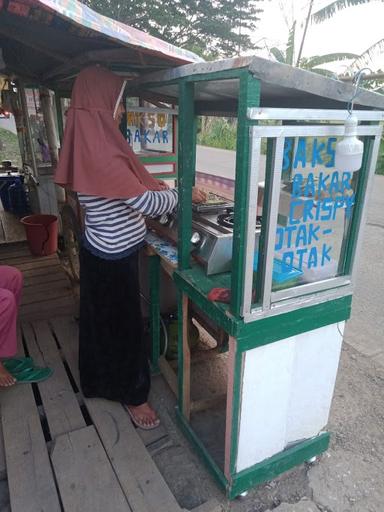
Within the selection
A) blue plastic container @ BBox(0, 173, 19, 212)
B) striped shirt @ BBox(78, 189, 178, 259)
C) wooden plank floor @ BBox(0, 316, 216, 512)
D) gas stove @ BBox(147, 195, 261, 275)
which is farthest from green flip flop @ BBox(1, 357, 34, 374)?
blue plastic container @ BBox(0, 173, 19, 212)

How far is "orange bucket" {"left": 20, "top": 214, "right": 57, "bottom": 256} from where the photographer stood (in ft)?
13.0

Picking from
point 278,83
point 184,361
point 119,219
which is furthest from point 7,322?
point 278,83

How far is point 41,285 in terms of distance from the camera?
358 cm

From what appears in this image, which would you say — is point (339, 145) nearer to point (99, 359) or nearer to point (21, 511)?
point (99, 359)

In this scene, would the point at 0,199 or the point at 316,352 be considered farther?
the point at 0,199

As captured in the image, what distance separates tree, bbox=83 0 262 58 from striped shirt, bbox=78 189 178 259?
12.2 metres

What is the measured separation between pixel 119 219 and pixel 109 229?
2.7 inches

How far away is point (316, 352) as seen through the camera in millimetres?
1725

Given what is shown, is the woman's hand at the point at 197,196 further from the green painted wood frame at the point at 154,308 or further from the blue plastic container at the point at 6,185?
the blue plastic container at the point at 6,185

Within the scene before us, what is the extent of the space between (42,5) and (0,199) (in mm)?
5025

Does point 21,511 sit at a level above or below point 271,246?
below

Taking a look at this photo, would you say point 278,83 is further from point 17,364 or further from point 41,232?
point 41,232

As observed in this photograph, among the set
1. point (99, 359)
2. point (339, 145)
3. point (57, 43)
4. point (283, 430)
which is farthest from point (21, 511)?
point (57, 43)

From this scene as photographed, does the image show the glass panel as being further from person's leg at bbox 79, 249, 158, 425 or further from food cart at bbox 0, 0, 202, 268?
person's leg at bbox 79, 249, 158, 425
